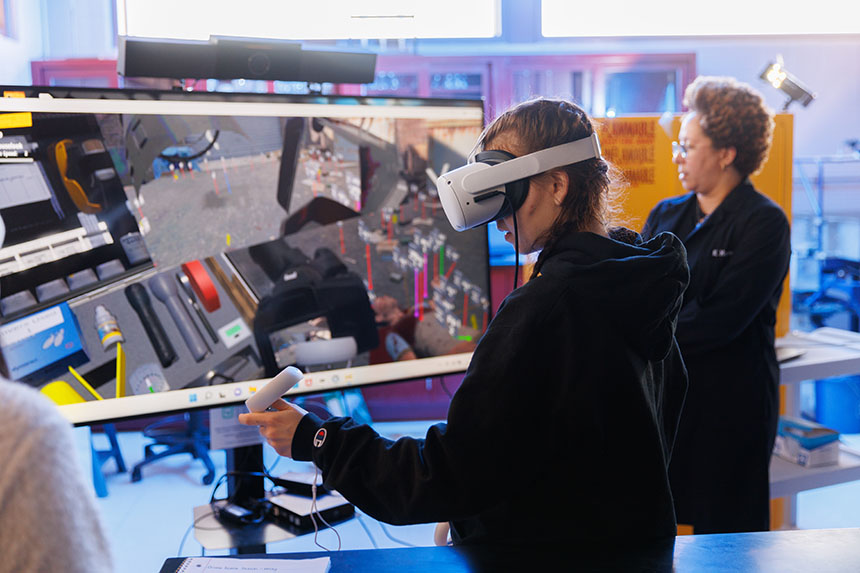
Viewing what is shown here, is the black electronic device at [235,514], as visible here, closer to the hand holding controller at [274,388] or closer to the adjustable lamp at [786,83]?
the hand holding controller at [274,388]

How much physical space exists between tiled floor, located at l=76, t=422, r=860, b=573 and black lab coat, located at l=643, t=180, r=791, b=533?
1100mm

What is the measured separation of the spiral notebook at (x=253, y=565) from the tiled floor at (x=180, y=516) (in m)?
1.77

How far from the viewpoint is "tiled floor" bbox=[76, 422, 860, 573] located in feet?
9.81

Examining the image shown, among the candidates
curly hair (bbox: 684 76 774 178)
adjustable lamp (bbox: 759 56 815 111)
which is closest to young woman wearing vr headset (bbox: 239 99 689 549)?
curly hair (bbox: 684 76 774 178)

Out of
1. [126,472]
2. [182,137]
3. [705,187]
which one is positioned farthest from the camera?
[126,472]

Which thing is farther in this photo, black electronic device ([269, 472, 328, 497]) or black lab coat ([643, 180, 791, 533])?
black lab coat ([643, 180, 791, 533])

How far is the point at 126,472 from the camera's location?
12.9 ft

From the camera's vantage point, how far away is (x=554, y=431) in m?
1.01

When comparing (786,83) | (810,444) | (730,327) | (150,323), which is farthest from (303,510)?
(786,83)

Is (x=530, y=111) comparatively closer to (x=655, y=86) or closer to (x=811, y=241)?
(x=655, y=86)

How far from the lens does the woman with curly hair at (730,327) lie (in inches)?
85.7

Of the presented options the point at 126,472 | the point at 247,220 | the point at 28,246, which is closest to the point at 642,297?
the point at 247,220

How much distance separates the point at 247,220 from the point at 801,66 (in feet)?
16.6

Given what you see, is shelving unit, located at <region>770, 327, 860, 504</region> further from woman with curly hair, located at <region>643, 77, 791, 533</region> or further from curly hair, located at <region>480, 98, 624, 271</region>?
curly hair, located at <region>480, 98, 624, 271</region>
